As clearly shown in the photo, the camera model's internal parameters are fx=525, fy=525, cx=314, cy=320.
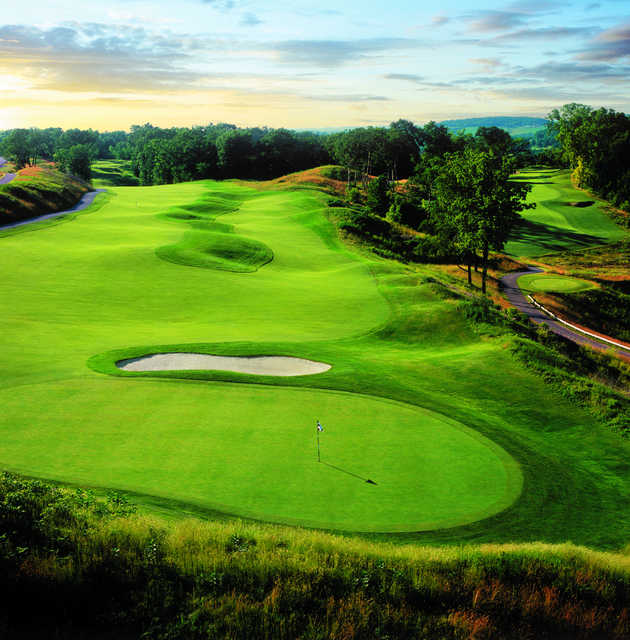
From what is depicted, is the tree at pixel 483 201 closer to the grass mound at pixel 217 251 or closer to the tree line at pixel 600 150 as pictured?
the grass mound at pixel 217 251

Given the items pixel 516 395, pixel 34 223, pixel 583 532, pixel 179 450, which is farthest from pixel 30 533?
pixel 34 223

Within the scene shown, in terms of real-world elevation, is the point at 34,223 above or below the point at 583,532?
above

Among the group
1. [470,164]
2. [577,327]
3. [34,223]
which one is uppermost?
[470,164]

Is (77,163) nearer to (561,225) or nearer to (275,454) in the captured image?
(561,225)

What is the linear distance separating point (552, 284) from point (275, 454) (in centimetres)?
4524

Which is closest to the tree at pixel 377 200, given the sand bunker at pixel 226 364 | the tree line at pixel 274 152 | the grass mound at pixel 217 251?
the tree line at pixel 274 152

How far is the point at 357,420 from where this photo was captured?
638 inches

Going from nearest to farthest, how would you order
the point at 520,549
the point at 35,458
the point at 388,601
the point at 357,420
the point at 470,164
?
the point at 388,601, the point at 520,549, the point at 35,458, the point at 357,420, the point at 470,164

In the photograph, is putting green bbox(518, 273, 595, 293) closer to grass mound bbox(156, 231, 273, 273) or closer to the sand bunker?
grass mound bbox(156, 231, 273, 273)

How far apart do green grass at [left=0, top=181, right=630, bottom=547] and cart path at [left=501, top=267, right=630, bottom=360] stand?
39.6 ft

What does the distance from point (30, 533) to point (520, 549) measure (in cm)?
934

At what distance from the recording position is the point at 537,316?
42.1m

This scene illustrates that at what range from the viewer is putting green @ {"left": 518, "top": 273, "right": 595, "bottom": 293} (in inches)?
1934

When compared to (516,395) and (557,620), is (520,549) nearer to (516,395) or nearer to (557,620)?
(557,620)
